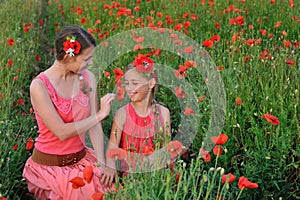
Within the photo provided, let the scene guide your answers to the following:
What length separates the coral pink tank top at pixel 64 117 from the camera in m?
2.80

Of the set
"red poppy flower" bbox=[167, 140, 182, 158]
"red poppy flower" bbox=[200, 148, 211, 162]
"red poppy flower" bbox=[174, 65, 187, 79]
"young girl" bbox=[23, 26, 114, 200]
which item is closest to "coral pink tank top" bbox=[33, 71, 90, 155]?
"young girl" bbox=[23, 26, 114, 200]

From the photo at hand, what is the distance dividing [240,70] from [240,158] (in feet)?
2.99

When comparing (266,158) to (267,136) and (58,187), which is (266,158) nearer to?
(267,136)

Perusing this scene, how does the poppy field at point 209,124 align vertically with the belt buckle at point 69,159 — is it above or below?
above

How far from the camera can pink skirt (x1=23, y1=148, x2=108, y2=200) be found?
2682 millimetres

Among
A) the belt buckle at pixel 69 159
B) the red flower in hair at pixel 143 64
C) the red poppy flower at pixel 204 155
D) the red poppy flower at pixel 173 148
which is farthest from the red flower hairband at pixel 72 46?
the red poppy flower at pixel 204 155

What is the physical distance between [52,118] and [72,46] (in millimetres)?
423

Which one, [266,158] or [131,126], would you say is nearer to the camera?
[266,158]

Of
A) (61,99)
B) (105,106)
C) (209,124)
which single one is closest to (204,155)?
(105,106)

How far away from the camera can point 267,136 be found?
2908 mm

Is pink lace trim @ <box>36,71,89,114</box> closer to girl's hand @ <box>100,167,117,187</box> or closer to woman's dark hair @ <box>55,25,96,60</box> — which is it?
woman's dark hair @ <box>55,25,96,60</box>

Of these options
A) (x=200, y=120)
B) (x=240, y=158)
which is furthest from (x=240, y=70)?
(x=240, y=158)

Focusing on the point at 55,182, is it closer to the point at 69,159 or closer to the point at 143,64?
the point at 69,159

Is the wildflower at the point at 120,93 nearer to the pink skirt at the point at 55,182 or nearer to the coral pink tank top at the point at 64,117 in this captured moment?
the coral pink tank top at the point at 64,117
